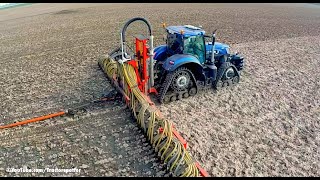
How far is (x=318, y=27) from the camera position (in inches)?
651

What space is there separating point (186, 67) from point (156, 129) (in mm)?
2195

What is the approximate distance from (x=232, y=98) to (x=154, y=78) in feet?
6.60

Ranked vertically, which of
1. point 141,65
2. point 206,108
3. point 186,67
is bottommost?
point 206,108

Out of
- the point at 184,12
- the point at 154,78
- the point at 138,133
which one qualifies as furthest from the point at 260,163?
the point at 184,12

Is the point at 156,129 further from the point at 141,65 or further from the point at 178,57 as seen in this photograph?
the point at 178,57

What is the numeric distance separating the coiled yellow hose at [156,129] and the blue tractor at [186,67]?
81cm

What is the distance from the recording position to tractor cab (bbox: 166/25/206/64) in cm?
704

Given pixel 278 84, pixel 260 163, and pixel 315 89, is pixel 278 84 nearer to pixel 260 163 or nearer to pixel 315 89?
pixel 315 89

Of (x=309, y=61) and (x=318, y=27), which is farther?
(x=318, y=27)

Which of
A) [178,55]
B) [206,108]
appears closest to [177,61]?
[178,55]

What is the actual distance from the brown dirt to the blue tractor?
12.7 inches

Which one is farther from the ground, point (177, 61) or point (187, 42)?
point (187, 42)

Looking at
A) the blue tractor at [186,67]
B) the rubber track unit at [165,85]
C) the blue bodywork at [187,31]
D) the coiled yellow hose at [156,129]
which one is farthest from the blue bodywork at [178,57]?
the coiled yellow hose at [156,129]

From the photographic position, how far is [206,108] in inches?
272
